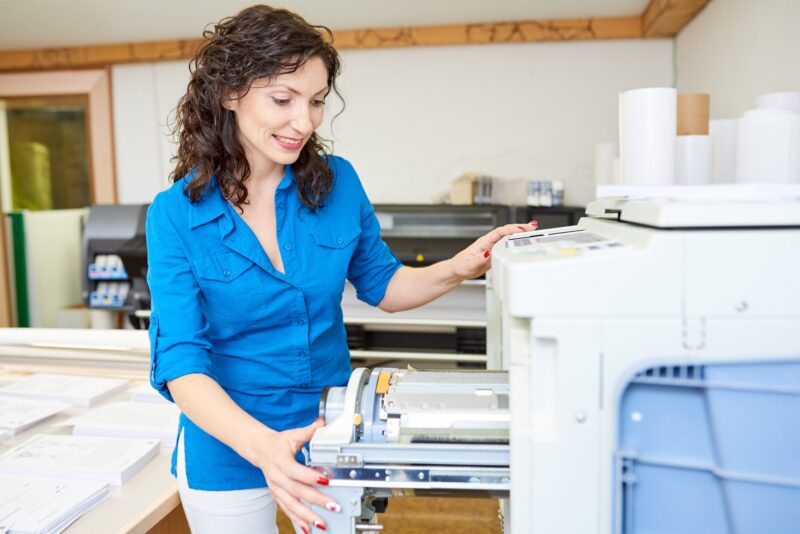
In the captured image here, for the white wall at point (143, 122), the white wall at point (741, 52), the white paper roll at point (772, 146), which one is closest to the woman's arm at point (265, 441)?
the white paper roll at point (772, 146)

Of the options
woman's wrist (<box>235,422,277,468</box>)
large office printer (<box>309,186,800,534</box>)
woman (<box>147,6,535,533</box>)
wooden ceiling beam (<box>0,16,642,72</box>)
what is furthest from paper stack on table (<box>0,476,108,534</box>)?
wooden ceiling beam (<box>0,16,642,72</box>)

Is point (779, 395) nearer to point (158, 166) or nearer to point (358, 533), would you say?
point (358, 533)

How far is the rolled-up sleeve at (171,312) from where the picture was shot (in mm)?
1028

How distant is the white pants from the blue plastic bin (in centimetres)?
67

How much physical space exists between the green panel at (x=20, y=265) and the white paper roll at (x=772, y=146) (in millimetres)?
4151

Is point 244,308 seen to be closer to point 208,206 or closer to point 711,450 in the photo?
point 208,206

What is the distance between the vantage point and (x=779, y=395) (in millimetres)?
705

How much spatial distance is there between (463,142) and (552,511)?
128 inches

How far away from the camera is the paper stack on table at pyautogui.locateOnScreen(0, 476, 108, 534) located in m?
1.05

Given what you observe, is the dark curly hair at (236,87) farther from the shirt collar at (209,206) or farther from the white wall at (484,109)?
the white wall at (484,109)

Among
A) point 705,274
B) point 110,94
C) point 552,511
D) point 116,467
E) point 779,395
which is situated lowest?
point 116,467

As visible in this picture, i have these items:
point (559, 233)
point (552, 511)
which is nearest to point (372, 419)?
point (552, 511)

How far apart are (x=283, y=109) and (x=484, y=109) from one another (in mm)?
2887

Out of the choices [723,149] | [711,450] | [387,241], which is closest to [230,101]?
[711,450]
